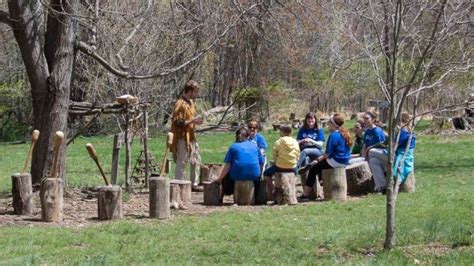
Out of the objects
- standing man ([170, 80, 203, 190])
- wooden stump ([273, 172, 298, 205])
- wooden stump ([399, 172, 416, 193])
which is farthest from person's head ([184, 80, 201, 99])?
wooden stump ([399, 172, 416, 193])

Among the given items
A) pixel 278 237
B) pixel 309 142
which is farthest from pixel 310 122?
pixel 278 237

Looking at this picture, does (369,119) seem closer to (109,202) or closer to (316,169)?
(316,169)

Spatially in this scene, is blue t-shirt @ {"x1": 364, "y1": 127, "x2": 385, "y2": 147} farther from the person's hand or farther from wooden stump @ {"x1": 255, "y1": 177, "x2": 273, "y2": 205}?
the person's hand

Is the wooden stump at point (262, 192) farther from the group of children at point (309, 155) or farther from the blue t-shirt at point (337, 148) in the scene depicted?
the blue t-shirt at point (337, 148)

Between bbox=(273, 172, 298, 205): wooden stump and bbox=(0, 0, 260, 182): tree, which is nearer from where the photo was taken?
bbox=(273, 172, 298, 205): wooden stump

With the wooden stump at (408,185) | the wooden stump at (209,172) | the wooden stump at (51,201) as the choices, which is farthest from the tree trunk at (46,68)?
the wooden stump at (408,185)

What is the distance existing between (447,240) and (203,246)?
2.53 meters

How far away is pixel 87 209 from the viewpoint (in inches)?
459

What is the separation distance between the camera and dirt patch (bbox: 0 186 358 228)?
10453mm

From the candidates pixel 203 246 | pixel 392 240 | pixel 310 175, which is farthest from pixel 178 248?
pixel 310 175

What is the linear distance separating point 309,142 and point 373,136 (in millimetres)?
1112

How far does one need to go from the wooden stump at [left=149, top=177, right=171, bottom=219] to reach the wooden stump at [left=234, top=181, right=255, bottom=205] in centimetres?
189

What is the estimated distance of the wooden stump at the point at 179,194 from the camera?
1162 centimetres

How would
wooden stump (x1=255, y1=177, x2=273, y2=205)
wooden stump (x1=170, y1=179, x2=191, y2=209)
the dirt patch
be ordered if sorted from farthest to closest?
1. wooden stump (x1=255, y1=177, x2=273, y2=205)
2. wooden stump (x1=170, y1=179, x2=191, y2=209)
3. the dirt patch
